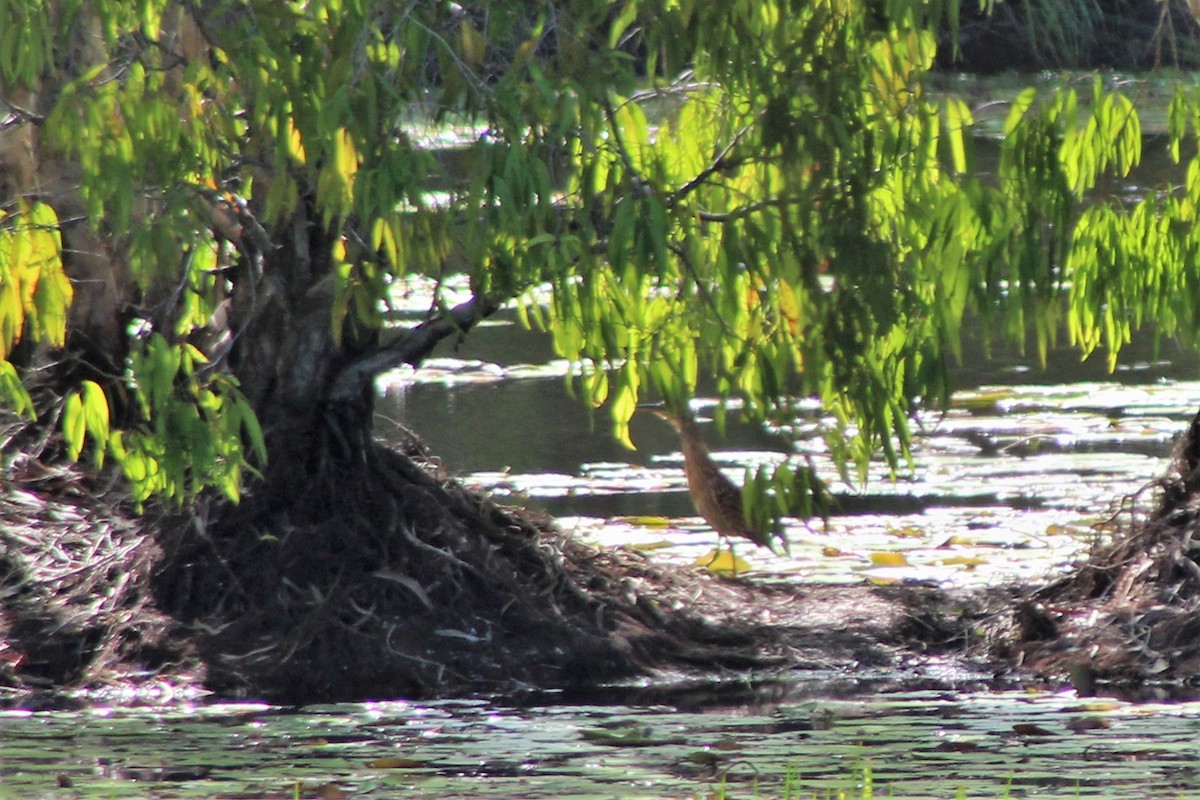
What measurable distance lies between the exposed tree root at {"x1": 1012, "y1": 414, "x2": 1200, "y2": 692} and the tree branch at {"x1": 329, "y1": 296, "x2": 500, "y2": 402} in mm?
2369

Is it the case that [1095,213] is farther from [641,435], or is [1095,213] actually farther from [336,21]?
[641,435]

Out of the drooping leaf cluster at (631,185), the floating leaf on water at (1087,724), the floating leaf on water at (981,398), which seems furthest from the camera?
the floating leaf on water at (981,398)

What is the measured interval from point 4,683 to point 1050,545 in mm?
4496

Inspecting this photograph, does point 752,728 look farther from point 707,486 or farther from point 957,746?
point 707,486

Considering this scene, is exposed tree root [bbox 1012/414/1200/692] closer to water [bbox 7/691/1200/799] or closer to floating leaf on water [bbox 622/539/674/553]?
water [bbox 7/691/1200/799]

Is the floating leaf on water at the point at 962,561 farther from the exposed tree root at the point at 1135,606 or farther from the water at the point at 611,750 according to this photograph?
the water at the point at 611,750

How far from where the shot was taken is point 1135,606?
7.64 meters

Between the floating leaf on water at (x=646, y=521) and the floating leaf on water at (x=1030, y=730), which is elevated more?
the floating leaf on water at (x=646, y=521)

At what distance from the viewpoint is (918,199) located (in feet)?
17.8

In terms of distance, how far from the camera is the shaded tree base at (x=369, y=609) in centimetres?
758

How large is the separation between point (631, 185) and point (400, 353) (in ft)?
9.70

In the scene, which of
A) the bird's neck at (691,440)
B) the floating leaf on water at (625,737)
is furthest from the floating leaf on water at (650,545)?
the floating leaf on water at (625,737)

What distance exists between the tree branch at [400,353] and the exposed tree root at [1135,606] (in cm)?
237

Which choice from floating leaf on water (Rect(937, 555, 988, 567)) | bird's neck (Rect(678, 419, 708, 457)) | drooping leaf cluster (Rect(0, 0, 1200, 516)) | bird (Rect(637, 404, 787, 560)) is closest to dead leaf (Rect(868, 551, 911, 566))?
floating leaf on water (Rect(937, 555, 988, 567))
